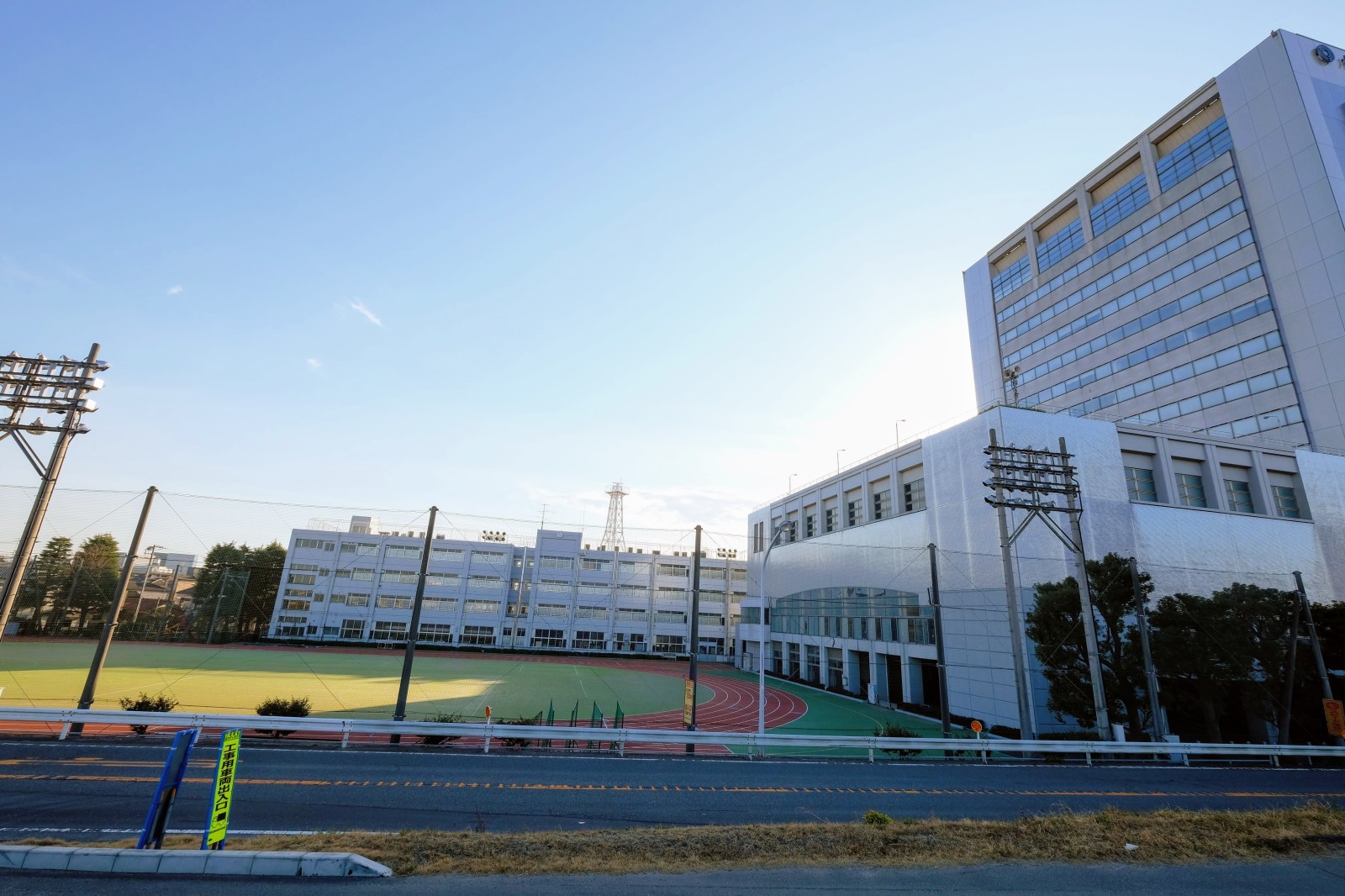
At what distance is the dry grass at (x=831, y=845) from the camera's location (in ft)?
27.7

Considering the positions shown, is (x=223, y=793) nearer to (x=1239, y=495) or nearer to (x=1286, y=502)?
(x=1239, y=495)

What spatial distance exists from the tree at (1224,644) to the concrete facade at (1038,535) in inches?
206

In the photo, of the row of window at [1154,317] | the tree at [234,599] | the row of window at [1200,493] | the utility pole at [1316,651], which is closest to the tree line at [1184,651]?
the utility pole at [1316,651]

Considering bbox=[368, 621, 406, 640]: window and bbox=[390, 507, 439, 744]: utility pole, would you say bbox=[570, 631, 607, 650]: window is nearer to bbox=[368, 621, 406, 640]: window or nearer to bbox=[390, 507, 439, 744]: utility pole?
bbox=[368, 621, 406, 640]: window

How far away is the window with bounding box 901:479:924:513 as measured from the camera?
4225 centimetres

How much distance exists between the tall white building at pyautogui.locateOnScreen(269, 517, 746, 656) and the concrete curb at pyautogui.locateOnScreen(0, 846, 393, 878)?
58700mm

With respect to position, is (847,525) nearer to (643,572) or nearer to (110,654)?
(643,572)

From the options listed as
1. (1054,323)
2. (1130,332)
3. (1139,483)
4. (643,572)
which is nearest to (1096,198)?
(1054,323)

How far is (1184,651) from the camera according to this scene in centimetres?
2614

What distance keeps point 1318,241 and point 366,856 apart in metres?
69.5

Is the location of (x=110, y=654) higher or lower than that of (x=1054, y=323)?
lower

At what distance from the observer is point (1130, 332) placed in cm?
5522

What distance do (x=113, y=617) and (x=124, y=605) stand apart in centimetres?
5868

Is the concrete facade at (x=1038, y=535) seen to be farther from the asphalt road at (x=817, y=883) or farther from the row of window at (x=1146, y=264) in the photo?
the asphalt road at (x=817, y=883)
